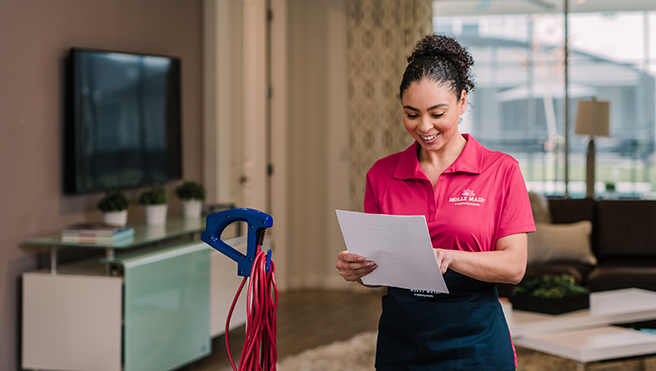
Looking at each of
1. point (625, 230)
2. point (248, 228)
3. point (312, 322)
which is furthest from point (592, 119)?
point (248, 228)

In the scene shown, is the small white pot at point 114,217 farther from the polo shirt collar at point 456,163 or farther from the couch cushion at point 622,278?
the couch cushion at point 622,278

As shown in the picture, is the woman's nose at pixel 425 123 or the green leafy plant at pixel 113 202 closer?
the woman's nose at pixel 425 123

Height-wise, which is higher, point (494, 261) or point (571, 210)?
point (494, 261)

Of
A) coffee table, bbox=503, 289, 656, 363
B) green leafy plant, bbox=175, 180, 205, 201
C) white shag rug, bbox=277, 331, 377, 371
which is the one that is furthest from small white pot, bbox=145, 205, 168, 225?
coffee table, bbox=503, 289, 656, 363

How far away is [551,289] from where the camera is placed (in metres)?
3.10

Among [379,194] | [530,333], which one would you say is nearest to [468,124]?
[530,333]

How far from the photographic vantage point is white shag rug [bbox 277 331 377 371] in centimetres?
316

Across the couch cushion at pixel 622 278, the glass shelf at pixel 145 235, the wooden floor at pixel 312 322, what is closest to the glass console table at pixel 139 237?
the glass shelf at pixel 145 235

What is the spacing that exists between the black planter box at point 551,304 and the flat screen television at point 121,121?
84.3 inches

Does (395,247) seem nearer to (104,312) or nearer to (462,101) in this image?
(462,101)

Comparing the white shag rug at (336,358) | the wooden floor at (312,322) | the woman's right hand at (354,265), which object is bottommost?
the wooden floor at (312,322)

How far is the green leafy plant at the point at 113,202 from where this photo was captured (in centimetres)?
291

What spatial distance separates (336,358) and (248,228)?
2.43 meters

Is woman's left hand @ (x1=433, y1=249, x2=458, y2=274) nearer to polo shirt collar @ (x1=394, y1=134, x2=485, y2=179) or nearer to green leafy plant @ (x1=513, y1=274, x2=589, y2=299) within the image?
polo shirt collar @ (x1=394, y1=134, x2=485, y2=179)
